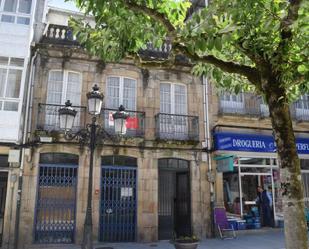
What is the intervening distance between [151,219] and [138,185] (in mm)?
1318

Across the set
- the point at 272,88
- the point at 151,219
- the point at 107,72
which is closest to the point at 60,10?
the point at 107,72

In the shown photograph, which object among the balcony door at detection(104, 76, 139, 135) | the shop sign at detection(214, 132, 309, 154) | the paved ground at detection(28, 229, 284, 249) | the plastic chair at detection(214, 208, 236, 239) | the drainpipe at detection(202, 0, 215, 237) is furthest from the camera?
the shop sign at detection(214, 132, 309, 154)

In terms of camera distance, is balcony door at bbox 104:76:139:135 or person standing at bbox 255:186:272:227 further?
person standing at bbox 255:186:272:227

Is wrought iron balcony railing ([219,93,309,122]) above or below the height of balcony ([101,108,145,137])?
above

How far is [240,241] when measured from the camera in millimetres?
12203

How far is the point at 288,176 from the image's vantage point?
421 cm

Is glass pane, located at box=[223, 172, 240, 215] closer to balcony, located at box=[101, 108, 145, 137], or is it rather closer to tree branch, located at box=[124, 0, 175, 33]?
balcony, located at box=[101, 108, 145, 137]

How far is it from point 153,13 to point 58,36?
9.00 meters

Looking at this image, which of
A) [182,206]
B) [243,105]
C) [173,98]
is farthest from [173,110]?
[182,206]

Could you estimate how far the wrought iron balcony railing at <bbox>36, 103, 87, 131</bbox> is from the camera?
12.3 meters

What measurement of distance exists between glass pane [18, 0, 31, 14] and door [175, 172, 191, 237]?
Result: 8.53m

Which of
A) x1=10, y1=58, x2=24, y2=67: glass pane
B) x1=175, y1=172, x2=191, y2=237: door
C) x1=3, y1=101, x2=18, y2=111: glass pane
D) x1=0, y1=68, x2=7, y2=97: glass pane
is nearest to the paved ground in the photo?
x1=175, y1=172, x2=191, y2=237: door

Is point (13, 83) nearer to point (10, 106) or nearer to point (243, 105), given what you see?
point (10, 106)

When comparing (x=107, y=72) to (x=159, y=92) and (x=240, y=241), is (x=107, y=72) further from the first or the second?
(x=240, y=241)
